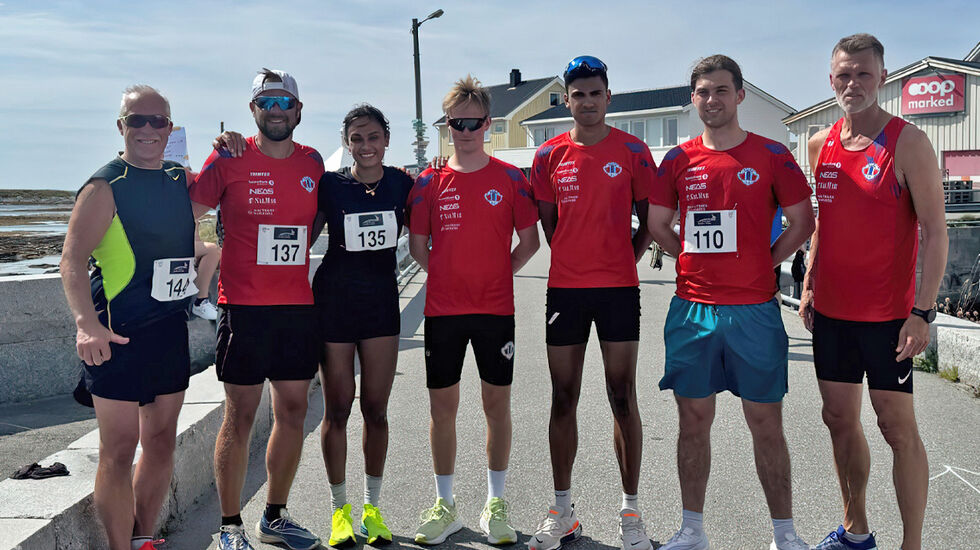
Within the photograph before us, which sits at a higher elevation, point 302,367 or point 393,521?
point 302,367

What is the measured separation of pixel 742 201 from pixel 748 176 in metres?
0.12

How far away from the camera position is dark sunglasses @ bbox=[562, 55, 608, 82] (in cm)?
433

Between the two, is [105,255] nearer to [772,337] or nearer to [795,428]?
[772,337]

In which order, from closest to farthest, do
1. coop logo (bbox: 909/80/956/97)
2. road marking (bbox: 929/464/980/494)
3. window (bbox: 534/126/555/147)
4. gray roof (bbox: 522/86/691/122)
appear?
road marking (bbox: 929/464/980/494) < coop logo (bbox: 909/80/956/97) < gray roof (bbox: 522/86/691/122) < window (bbox: 534/126/555/147)

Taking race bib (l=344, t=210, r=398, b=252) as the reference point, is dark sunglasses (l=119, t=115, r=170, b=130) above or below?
above

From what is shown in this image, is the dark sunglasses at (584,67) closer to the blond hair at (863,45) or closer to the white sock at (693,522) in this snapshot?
the blond hair at (863,45)

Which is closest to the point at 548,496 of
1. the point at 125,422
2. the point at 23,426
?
the point at 125,422

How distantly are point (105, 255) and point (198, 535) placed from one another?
5.23ft

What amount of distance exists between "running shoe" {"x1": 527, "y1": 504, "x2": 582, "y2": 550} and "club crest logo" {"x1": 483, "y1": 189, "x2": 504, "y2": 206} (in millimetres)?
1654

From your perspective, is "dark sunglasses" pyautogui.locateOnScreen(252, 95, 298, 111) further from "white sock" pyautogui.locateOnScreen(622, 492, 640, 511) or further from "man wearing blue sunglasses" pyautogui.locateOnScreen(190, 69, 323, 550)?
"white sock" pyautogui.locateOnScreen(622, 492, 640, 511)

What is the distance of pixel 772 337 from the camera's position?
3943mm

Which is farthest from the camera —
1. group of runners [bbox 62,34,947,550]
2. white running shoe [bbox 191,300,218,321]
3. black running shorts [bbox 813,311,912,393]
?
white running shoe [bbox 191,300,218,321]

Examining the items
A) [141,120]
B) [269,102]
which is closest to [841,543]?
[269,102]

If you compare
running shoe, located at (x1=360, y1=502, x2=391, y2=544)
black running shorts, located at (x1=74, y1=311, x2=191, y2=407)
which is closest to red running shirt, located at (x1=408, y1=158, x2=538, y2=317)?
running shoe, located at (x1=360, y1=502, x2=391, y2=544)
